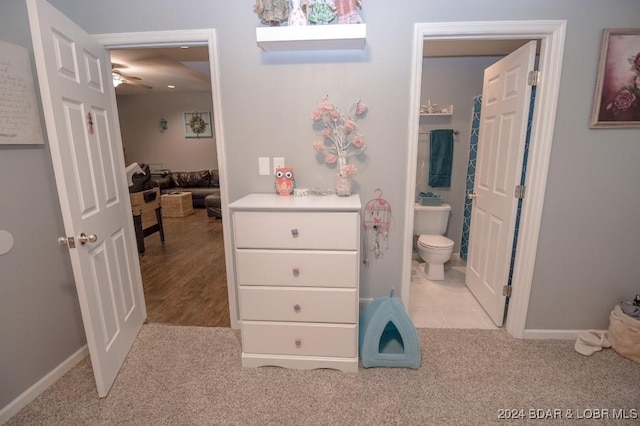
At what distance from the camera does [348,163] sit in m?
1.97

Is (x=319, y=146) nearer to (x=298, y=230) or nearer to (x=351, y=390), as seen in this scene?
(x=298, y=230)

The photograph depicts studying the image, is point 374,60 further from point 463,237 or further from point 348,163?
point 463,237

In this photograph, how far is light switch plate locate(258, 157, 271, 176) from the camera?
2.00 metres

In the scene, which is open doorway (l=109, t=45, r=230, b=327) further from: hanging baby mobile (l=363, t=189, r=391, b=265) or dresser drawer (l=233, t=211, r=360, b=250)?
hanging baby mobile (l=363, t=189, r=391, b=265)

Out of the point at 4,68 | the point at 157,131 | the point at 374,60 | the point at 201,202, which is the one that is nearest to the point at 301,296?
the point at 374,60

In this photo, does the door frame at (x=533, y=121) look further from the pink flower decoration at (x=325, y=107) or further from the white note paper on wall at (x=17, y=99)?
the white note paper on wall at (x=17, y=99)

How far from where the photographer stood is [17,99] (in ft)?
4.91

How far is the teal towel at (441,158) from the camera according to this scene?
3.28 meters

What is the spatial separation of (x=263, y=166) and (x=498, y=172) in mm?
1713

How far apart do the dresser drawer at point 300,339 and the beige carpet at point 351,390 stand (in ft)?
0.41

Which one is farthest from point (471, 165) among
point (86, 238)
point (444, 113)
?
point (86, 238)

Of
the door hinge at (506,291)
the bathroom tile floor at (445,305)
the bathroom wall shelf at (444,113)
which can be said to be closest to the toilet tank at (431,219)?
the bathroom tile floor at (445,305)

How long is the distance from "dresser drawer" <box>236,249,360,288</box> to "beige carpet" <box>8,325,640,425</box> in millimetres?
579

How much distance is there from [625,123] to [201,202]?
6.33 meters
